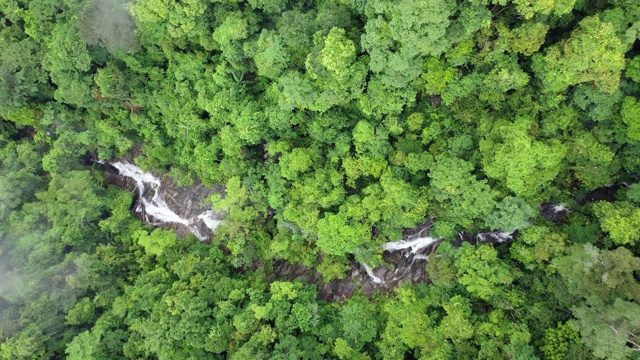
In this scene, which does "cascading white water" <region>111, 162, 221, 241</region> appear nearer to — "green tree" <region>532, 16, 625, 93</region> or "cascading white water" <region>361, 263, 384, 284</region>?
"cascading white water" <region>361, 263, 384, 284</region>

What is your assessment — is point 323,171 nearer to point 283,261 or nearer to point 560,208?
point 283,261

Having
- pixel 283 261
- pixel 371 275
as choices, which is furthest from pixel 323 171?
pixel 283 261

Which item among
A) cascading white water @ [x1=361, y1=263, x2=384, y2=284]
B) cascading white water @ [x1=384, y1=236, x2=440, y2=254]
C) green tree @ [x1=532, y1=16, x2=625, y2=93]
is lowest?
cascading white water @ [x1=361, y1=263, x2=384, y2=284]

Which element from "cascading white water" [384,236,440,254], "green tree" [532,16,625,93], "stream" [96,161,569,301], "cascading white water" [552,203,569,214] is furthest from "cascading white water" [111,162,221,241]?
"green tree" [532,16,625,93]

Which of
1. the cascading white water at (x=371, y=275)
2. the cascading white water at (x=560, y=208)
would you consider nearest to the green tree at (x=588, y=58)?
the cascading white water at (x=560, y=208)

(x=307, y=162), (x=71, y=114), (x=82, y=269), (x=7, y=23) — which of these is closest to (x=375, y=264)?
(x=307, y=162)

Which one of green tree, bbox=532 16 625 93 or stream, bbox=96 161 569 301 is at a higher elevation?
green tree, bbox=532 16 625 93
